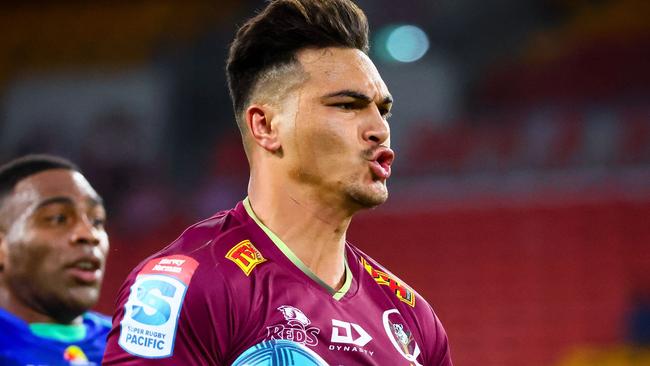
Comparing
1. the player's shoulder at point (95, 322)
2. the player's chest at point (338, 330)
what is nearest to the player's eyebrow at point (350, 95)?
the player's chest at point (338, 330)

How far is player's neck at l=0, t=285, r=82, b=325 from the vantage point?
347cm

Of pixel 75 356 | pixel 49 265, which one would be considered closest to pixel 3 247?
pixel 49 265

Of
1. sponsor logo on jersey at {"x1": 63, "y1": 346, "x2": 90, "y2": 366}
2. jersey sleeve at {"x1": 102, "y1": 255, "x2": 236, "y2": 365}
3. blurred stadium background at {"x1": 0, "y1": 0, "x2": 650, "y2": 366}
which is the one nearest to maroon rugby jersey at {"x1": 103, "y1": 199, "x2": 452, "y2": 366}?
jersey sleeve at {"x1": 102, "y1": 255, "x2": 236, "y2": 365}

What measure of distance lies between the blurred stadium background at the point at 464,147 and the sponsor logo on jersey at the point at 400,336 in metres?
6.84

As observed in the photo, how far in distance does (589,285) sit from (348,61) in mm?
7468

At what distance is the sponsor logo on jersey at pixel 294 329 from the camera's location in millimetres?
2135

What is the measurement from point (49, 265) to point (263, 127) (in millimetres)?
1377

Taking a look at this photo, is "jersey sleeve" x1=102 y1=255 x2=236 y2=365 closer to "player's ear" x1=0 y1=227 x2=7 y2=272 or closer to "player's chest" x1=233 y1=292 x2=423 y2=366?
"player's chest" x1=233 y1=292 x2=423 y2=366

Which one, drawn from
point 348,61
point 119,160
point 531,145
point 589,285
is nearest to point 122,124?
point 119,160

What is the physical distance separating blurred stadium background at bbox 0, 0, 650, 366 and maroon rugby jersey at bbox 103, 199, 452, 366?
22.5 feet

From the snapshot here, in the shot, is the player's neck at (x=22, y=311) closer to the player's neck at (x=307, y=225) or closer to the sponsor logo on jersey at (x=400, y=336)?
the player's neck at (x=307, y=225)

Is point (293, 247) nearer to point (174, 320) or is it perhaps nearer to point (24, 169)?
point (174, 320)

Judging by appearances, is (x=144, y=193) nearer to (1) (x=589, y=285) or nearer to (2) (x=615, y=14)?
(1) (x=589, y=285)

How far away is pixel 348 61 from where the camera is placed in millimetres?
2412
